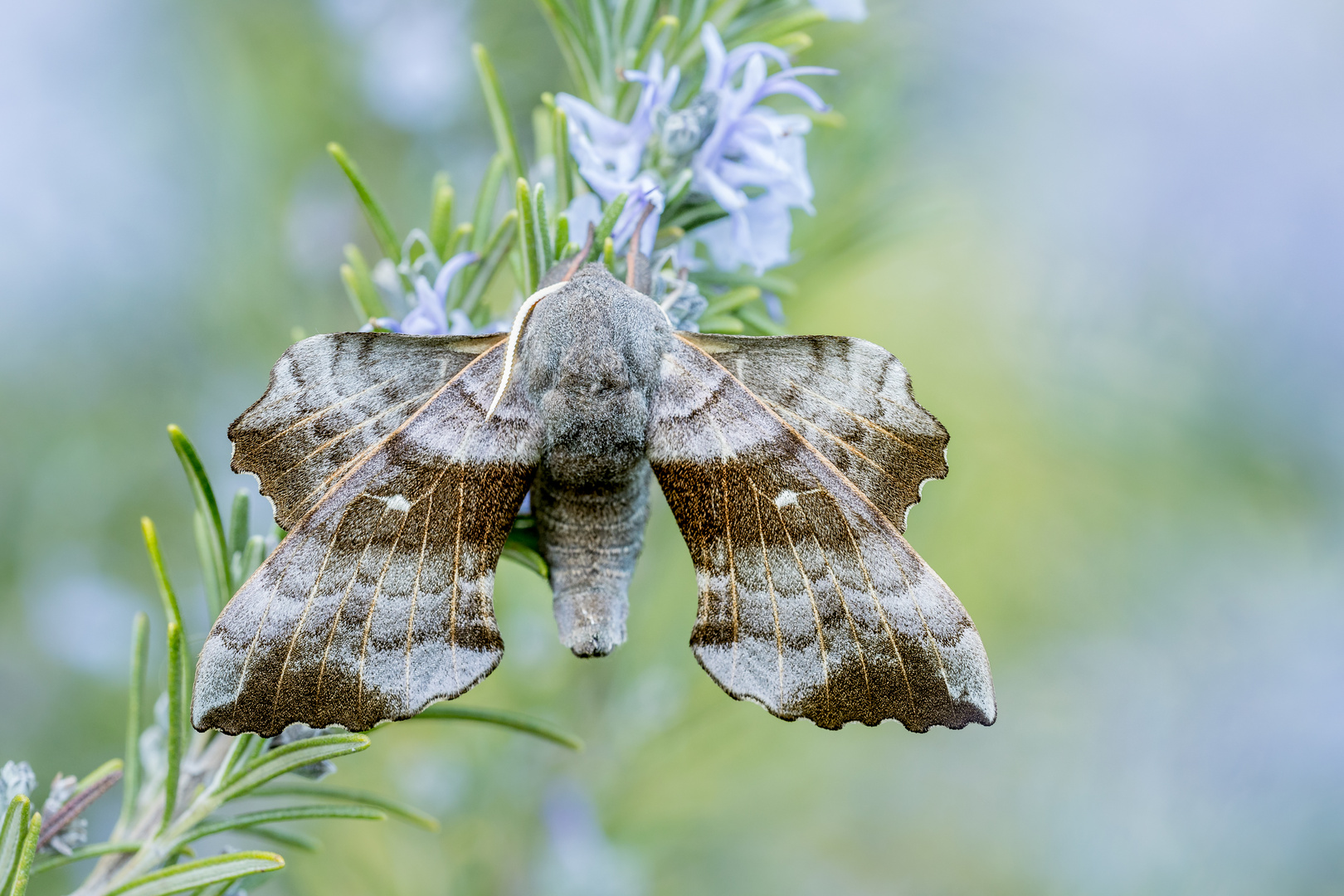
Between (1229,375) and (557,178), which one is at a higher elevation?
(557,178)

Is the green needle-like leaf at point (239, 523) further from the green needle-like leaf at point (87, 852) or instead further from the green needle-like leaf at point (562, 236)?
the green needle-like leaf at point (562, 236)

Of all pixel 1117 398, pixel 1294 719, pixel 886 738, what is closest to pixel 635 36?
pixel 1117 398

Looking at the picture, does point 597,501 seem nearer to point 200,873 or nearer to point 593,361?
point 593,361

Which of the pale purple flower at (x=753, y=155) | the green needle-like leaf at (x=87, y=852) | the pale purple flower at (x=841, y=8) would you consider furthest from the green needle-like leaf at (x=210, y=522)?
the pale purple flower at (x=841, y=8)

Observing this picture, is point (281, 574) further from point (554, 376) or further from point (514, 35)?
point (514, 35)

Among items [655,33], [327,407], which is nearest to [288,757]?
[327,407]

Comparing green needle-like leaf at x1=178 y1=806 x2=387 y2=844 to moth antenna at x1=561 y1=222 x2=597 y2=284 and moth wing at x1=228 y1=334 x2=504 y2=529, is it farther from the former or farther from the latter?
moth antenna at x1=561 y1=222 x2=597 y2=284
